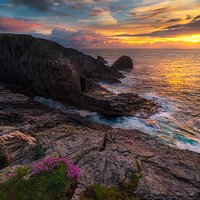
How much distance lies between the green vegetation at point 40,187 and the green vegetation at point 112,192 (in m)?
1.17

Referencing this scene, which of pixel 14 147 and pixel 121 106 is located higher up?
pixel 14 147

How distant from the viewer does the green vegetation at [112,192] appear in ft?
45.3

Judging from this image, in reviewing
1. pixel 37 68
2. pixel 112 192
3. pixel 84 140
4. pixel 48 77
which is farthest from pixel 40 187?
pixel 37 68

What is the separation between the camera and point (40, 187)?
12453 millimetres

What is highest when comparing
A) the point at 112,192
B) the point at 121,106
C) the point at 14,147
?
the point at 112,192

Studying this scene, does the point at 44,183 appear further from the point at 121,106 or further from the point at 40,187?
the point at 121,106

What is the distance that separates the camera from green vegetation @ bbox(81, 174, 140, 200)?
1381 cm

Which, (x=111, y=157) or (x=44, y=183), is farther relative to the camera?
(x=111, y=157)

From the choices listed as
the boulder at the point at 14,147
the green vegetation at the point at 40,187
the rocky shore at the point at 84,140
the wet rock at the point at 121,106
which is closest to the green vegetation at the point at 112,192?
the rocky shore at the point at 84,140

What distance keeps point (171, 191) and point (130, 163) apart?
3.83 metres

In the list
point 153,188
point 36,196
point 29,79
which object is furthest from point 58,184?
point 29,79

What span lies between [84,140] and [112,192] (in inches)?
323

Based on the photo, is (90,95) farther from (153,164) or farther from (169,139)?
(153,164)

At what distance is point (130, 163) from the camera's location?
61.4ft
